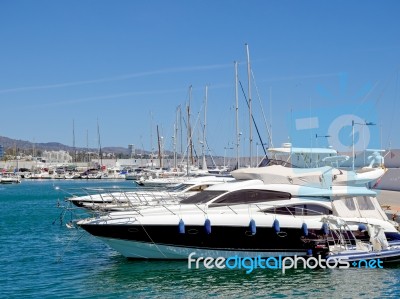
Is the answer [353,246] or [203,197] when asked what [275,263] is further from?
[203,197]

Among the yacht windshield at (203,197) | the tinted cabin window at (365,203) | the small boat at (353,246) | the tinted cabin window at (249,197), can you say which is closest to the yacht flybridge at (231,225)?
the tinted cabin window at (249,197)

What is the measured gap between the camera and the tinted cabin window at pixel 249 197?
20869 mm

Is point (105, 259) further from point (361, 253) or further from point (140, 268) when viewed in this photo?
point (361, 253)

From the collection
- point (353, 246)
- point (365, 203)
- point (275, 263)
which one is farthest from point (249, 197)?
point (365, 203)

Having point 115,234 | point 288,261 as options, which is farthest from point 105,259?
point 288,261

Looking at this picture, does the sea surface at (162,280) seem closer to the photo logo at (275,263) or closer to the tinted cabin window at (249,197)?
the photo logo at (275,263)

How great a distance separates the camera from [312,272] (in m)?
19.3

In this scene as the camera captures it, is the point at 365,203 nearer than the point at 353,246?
No

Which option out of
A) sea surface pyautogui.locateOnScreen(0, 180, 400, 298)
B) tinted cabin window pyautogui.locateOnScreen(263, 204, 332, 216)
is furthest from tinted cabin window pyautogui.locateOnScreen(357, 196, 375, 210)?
sea surface pyautogui.locateOnScreen(0, 180, 400, 298)

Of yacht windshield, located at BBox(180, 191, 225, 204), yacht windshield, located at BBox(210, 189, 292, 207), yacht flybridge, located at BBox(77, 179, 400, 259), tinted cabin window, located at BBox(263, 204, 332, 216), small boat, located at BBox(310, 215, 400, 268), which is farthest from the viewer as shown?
yacht windshield, located at BBox(180, 191, 225, 204)

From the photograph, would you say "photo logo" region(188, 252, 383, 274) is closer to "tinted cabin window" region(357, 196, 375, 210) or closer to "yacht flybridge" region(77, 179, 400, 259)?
"yacht flybridge" region(77, 179, 400, 259)

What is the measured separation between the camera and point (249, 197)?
68.7ft

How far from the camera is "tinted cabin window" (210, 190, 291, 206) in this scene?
2087cm

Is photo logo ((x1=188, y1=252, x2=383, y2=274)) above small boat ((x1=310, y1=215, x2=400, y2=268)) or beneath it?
beneath
